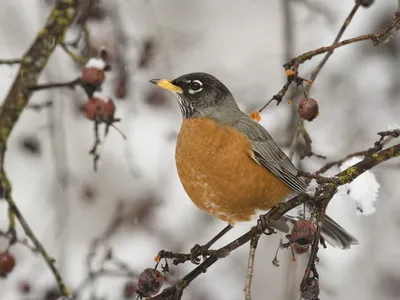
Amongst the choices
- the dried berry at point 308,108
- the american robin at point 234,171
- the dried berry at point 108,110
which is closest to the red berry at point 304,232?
the dried berry at point 308,108

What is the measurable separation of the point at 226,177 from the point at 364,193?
652 millimetres

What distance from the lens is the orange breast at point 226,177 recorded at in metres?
2.51

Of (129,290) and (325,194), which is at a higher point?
(129,290)

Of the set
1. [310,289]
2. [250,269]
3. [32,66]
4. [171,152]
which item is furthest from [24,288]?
[310,289]

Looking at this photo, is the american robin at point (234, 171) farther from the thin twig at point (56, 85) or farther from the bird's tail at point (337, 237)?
the thin twig at point (56, 85)

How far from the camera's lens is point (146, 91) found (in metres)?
4.26

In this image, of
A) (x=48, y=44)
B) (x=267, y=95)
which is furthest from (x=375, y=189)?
(x=267, y=95)

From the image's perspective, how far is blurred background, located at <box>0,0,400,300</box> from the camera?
4238 mm

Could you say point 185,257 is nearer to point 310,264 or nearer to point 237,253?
point 310,264

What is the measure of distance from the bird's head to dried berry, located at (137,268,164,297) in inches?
41.4

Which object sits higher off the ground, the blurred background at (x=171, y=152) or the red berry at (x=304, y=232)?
the blurred background at (x=171, y=152)

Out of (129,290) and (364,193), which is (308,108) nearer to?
(364,193)

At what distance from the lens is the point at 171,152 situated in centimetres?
462

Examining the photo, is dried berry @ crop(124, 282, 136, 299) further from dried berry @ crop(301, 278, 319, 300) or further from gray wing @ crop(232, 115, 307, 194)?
dried berry @ crop(301, 278, 319, 300)
